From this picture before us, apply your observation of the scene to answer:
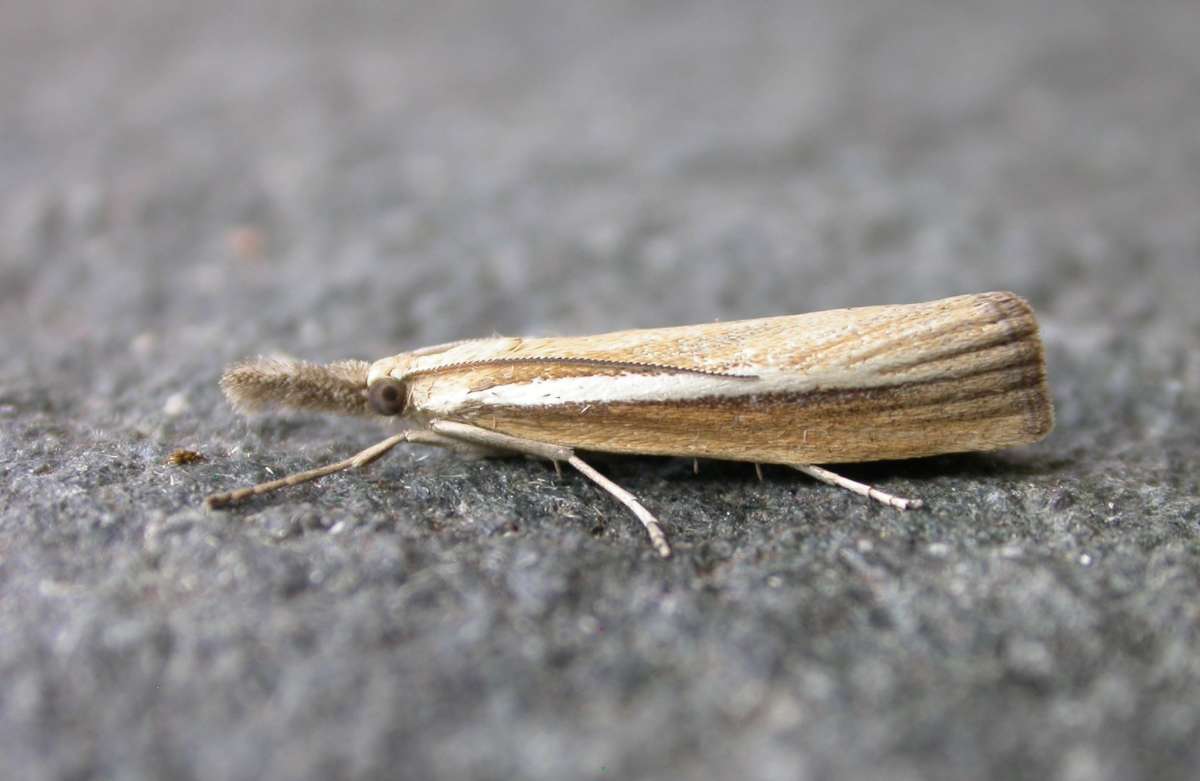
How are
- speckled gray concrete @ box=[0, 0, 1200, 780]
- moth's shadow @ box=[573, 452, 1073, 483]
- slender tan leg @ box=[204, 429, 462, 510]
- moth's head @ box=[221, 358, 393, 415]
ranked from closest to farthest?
speckled gray concrete @ box=[0, 0, 1200, 780]
slender tan leg @ box=[204, 429, 462, 510]
moth's shadow @ box=[573, 452, 1073, 483]
moth's head @ box=[221, 358, 393, 415]

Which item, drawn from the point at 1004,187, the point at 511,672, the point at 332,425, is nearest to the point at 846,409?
the point at 511,672

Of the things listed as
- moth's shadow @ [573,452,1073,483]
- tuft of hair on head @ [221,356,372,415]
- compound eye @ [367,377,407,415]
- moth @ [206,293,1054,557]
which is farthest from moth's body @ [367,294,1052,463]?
tuft of hair on head @ [221,356,372,415]

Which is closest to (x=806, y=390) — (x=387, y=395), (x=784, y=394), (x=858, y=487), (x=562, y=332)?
(x=784, y=394)

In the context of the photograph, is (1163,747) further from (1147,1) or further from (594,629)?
(1147,1)

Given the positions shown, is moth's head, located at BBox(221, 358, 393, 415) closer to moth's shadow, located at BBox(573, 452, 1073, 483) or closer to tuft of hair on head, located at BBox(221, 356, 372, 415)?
tuft of hair on head, located at BBox(221, 356, 372, 415)

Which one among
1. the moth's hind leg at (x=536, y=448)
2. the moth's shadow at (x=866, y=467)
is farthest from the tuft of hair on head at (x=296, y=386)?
the moth's shadow at (x=866, y=467)

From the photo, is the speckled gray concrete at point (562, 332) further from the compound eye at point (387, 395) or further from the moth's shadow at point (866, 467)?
the compound eye at point (387, 395)

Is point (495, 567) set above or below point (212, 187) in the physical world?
below
